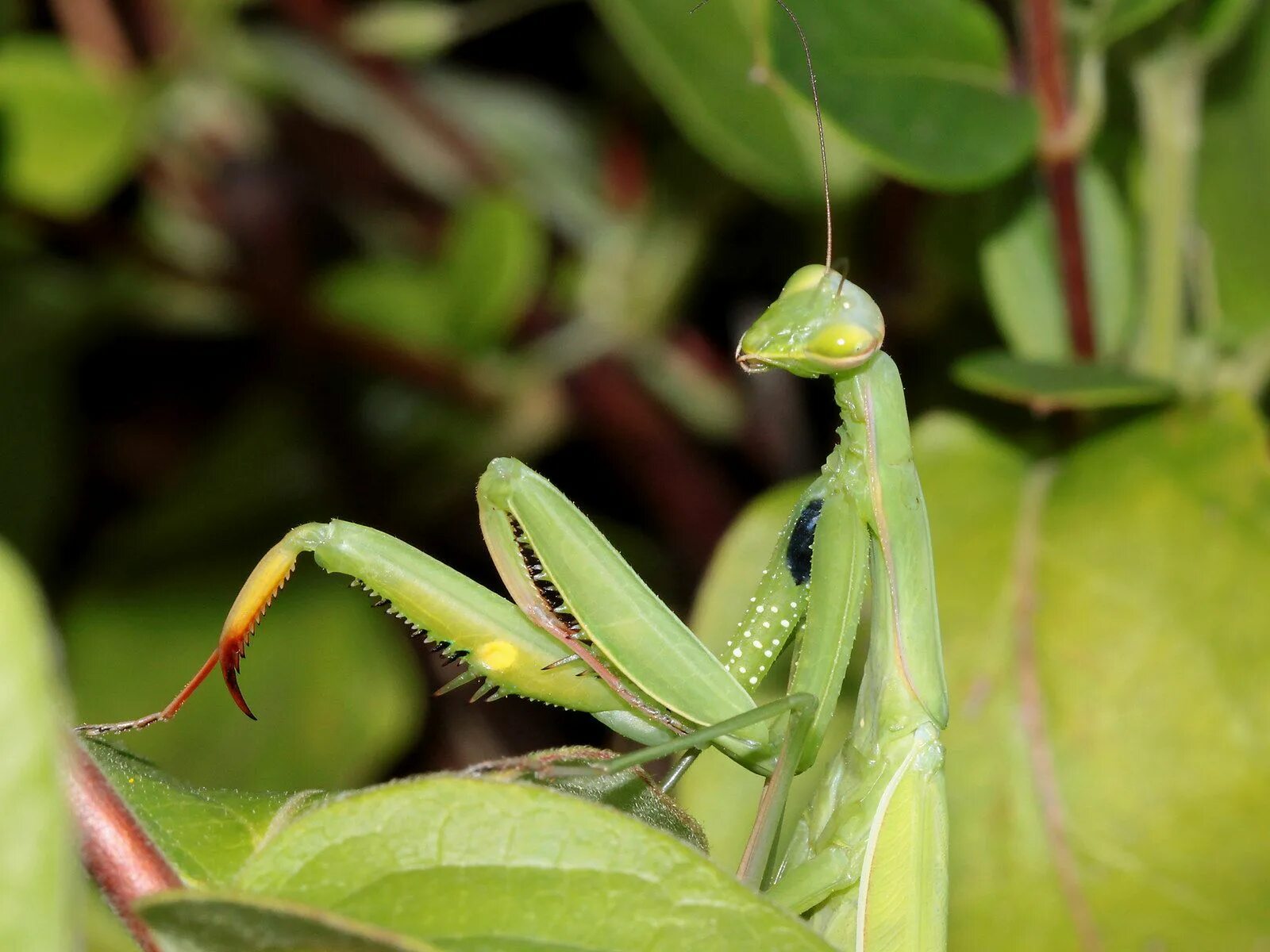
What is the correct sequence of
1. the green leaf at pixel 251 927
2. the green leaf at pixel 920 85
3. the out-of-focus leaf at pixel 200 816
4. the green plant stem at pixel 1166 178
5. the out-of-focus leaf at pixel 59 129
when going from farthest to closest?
the out-of-focus leaf at pixel 59 129 < the green plant stem at pixel 1166 178 < the green leaf at pixel 920 85 < the out-of-focus leaf at pixel 200 816 < the green leaf at pixel 251 927

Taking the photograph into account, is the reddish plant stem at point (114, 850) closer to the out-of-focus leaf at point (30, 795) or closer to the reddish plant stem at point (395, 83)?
the out-of-focus leaf at point (30, 795)

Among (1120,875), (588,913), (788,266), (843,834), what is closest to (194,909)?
(588,913)

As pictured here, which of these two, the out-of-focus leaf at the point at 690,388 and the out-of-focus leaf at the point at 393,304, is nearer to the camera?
the out-of-focus leaf at the point at 393,304

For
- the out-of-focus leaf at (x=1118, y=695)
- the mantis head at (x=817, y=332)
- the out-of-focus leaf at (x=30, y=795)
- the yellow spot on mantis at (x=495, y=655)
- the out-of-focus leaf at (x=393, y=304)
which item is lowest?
the out-of-focus leaf at (x=1118, y=695)

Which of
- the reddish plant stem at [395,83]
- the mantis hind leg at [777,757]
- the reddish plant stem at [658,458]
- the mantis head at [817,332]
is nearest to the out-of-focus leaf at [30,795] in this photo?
the mantis hind leg at [777,757]

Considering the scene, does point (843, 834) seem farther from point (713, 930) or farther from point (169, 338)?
point (169, 338)

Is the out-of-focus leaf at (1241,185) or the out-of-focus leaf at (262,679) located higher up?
the out-of-focus leaf at (1241,185)

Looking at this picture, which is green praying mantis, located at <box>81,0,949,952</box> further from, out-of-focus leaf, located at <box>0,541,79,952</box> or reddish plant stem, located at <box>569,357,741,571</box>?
reddish plant stem, located at <box>569,357,741,571</box>
